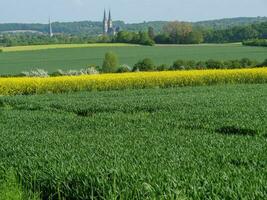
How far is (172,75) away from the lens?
38781mm

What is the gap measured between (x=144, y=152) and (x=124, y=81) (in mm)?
26204

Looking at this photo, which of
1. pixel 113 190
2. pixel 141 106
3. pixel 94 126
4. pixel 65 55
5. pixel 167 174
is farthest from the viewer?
pixel 65 55

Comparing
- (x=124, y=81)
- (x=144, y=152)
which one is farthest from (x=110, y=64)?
(x=144, y=152)

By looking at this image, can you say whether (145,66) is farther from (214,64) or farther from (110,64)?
(214,64)

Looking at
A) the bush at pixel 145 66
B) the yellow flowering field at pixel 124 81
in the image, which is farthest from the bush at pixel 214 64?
the yellow flowering field at pixel 124 81

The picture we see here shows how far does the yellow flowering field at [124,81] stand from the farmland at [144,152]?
47.1 feet

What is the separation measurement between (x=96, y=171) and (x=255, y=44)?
302ft

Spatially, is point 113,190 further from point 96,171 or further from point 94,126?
point 94,126

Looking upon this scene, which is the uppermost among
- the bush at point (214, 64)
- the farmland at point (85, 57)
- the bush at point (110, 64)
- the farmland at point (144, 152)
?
the farmland at point (144, 152)

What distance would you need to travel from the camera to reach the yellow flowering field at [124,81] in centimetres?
3694

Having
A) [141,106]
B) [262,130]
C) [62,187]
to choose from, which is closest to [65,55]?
[141,106]

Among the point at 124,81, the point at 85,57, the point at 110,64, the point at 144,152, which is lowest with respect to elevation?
the point at 85,57

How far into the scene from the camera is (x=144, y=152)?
1209 cm

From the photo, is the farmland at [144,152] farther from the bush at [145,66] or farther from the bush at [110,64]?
the bush at [110,64]
